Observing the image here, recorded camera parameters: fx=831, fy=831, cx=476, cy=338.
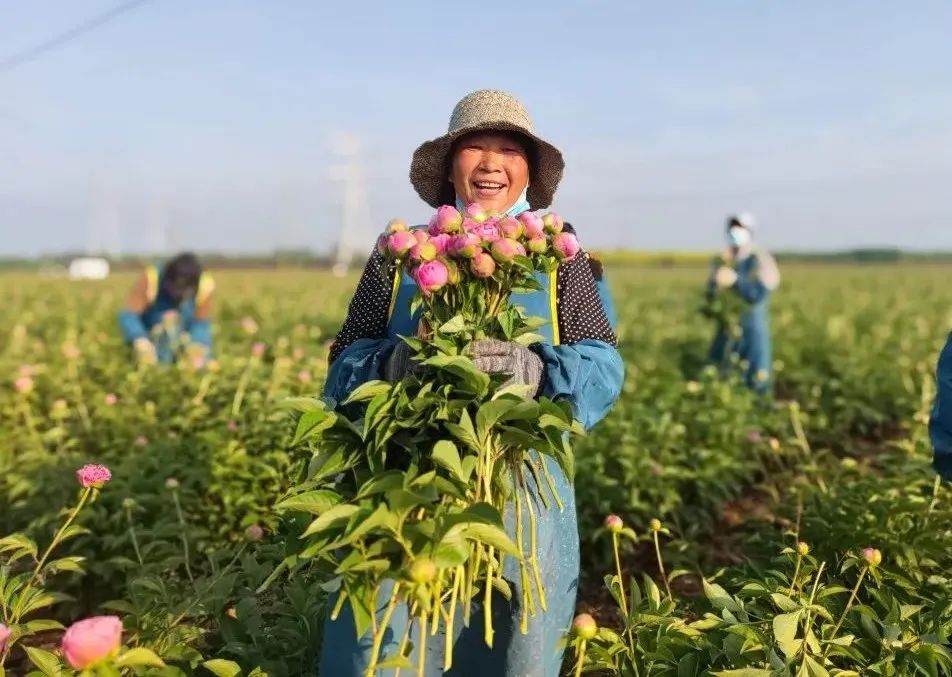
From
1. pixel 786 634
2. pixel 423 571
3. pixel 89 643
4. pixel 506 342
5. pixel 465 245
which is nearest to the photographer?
pixel 89 643

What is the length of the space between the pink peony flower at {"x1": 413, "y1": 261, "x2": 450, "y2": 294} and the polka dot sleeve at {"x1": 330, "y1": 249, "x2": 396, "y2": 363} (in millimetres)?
411

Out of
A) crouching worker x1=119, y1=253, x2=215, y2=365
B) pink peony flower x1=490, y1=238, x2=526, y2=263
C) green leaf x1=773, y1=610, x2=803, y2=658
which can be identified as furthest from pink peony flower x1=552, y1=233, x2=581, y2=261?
crouching worker x1=119, y1=253, x2=215, y2=365

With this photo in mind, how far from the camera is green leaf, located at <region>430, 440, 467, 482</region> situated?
4.07 feet

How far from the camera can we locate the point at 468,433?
1.29 meters

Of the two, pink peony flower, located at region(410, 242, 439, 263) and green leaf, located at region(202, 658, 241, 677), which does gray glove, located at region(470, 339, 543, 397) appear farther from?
green leaf, located at region(202, 658, 241, 677)

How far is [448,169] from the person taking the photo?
1.84 meters

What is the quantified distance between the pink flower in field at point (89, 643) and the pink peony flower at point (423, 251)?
67 cm

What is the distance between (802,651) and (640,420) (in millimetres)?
2247

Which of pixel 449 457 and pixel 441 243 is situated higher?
pixel 441 243

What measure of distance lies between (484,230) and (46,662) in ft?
3.44

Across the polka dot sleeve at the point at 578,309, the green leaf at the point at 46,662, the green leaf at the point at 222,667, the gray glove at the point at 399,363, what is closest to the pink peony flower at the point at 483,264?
the gray glove at the point at 399,363

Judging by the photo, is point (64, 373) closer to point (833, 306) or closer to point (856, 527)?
point (856, 527)

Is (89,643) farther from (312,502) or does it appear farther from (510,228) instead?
(510,228)

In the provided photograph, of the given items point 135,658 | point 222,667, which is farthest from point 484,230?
point 222,667
